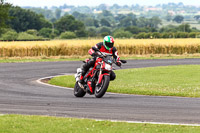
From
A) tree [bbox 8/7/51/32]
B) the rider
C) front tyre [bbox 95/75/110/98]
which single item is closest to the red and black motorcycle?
front tyre [bbox 95/75/110/98]

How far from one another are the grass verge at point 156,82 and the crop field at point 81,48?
18607 millimetres

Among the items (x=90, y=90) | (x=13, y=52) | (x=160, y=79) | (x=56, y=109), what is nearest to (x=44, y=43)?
(x=13, y=52)

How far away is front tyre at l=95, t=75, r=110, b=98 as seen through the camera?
15.4 meters

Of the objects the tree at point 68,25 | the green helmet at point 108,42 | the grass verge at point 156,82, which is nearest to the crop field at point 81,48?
the grass verge at point 156,82

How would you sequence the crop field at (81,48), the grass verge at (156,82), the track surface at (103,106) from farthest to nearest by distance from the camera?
the crop field at (81,48), the grass verge at (156,82), the track surface at (103,106)

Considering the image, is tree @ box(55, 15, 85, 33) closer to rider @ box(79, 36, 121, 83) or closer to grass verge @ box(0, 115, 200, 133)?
rider @ box(79, 36, 121, 83)

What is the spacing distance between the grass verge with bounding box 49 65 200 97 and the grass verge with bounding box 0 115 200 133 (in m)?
7.00

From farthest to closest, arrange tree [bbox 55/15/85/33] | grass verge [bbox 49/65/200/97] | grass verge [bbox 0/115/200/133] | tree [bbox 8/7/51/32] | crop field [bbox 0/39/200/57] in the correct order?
tree [bbox 55/15/85/33] < tree [bbox 8/7/51/32] < crop field [bbox 0/39/200/57] < grass verge [bbox 49/65/200/97] < grass verge [bbox 0/115/200/133]

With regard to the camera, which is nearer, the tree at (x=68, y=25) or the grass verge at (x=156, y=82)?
the grass verge at (x=156, y=82)

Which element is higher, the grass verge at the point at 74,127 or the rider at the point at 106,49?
the rider at the point at 106,49

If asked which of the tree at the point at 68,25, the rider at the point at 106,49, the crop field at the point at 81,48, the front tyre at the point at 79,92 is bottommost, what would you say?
the tree at the point at 68,25

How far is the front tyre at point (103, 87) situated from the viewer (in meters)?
15.4

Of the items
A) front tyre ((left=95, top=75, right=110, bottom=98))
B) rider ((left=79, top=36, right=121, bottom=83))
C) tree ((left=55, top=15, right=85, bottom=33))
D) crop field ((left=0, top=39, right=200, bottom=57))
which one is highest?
rider ((left=79, top=36, right=121, bottom=83))

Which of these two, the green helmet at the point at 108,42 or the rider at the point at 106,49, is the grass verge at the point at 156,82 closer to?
the rider at the point at 106,49
